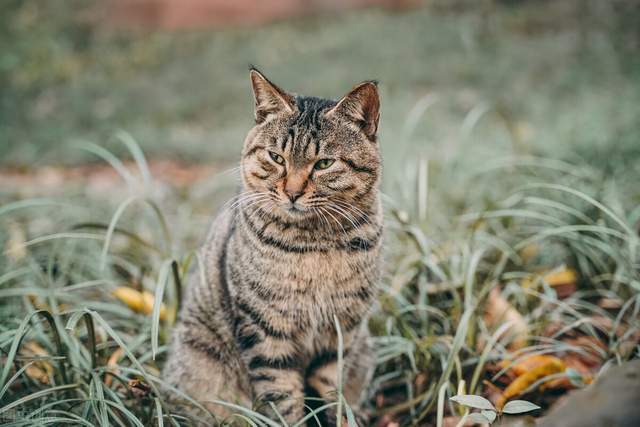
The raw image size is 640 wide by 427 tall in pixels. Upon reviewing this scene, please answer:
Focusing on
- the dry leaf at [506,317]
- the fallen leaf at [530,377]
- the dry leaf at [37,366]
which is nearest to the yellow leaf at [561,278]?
the dry leaf at [506,317]

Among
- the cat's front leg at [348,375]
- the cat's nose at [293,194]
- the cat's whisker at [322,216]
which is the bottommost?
the cat's front leg at [348,375]

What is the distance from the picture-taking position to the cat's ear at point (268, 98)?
191cm

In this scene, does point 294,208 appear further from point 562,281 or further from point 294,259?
point 562,281

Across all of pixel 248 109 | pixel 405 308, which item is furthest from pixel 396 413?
pixel 248 109

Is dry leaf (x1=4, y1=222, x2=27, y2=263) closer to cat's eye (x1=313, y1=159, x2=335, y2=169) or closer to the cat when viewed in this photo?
the cat

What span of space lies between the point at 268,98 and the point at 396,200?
1272 millimetres

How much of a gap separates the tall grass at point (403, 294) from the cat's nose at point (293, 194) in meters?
0.52

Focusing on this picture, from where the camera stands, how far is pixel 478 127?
521 centimetres

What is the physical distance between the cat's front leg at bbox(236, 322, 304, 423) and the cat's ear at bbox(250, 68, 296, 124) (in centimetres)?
76

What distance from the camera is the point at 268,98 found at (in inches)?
77.6

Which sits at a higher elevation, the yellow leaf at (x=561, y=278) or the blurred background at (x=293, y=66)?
the blurred background at (x=293, y=66)

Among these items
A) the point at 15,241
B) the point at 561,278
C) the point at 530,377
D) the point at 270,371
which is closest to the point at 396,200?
the point at 561,278

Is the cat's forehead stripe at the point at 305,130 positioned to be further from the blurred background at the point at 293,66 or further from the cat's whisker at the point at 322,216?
the blurred background at the point at 293,66

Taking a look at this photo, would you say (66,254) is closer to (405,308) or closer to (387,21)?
(405,308)
